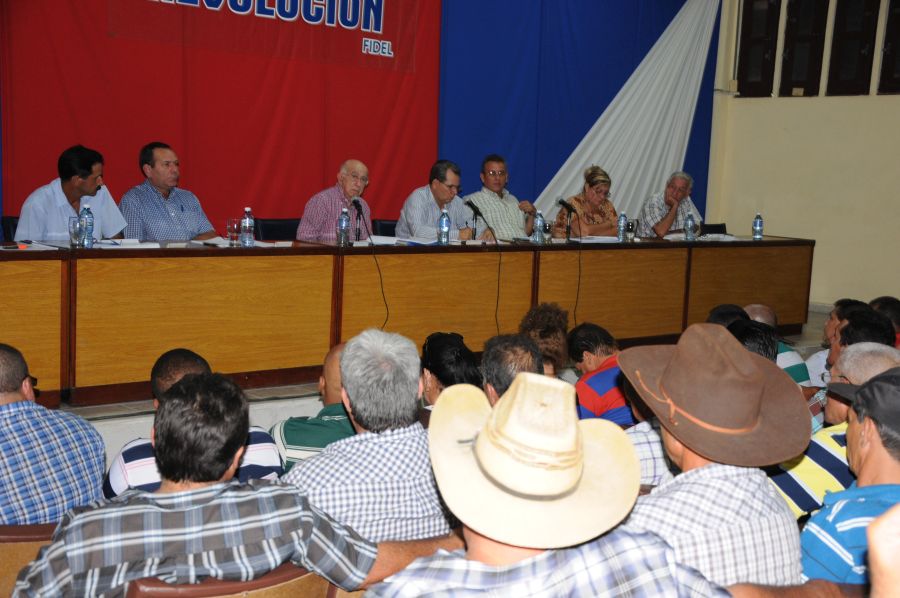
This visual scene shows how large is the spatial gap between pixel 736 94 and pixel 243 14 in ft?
15.9

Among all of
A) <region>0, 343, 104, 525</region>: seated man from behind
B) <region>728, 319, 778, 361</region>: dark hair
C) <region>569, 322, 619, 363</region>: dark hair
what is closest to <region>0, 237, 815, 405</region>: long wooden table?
<region>569, 322, 619, 363</region>: dark hair

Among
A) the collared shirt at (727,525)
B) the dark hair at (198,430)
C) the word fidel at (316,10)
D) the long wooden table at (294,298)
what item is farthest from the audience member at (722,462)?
the word fidel at (316,10)

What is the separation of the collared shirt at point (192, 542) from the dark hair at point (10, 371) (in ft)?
2.69

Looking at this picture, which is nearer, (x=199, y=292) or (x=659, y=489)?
(x=659, y=489)

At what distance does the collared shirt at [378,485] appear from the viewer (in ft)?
5.63

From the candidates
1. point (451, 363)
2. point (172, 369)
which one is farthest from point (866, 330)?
point (172, 369)

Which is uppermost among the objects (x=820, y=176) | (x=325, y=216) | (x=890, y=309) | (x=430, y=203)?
(x=820, y=176)

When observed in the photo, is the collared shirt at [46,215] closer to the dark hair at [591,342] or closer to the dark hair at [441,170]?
the dark hair at [441,170]

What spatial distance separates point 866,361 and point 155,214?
359 centimetres

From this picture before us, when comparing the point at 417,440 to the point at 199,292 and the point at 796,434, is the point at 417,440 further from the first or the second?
the point at 199,292

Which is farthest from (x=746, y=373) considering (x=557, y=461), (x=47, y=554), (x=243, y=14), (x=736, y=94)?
(x=736, y=94)

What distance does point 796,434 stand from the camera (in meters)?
1.59

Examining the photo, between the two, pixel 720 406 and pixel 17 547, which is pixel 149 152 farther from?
pixel 720 406

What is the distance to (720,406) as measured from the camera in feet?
4.94
